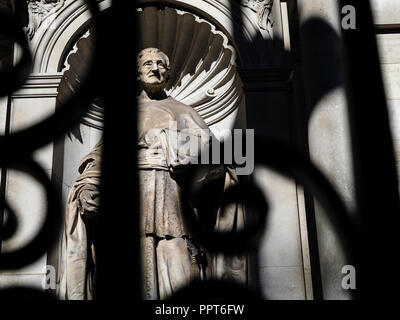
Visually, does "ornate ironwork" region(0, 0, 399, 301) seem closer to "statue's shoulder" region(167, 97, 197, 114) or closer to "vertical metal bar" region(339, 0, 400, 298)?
"vertical metal bar" region(339, 0, 400, 298)

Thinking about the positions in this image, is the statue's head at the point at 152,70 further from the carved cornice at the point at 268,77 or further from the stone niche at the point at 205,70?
the carved cornice at the point at 268,77

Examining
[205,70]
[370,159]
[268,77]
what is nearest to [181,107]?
[268,77]

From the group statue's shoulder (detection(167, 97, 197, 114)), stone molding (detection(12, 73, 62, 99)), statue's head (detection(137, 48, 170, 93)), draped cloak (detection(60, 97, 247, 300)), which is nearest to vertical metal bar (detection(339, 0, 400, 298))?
draped cloak (detection(60, 97, 247, 300))

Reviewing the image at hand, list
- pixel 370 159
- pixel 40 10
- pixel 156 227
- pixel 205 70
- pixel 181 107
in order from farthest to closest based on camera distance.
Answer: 1. pixel 205 70
2. pixel 40 10
3. pixel 181 107
4. pixel 370 159
5. pixel 156 227

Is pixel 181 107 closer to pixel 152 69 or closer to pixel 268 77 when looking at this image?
pixel 152 69

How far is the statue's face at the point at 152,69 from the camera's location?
20.2ft

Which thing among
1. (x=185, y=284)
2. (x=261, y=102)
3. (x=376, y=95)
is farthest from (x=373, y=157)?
(x=185, y=284)

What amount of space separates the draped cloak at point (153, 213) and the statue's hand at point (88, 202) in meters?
0.01

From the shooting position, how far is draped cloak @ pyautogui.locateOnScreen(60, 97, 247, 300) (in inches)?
202

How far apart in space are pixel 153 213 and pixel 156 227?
0.38 feet

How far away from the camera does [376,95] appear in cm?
598

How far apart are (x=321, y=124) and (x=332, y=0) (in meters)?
1.16

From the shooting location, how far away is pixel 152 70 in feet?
20.2

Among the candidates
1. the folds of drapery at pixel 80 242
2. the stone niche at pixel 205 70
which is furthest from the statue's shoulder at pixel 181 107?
the folds of drapery at pixel 80 242
